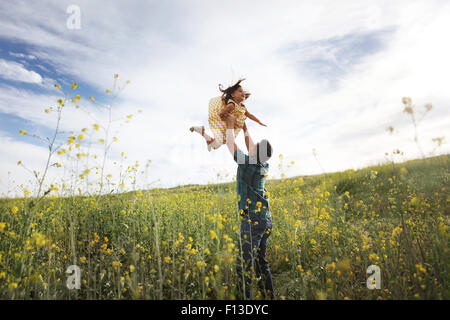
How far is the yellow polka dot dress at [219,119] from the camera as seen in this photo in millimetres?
3006

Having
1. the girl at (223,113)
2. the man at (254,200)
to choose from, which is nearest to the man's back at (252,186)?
the man at (254,200)

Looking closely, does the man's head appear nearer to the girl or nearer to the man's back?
the man's back

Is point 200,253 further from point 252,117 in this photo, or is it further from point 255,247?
point 252,117

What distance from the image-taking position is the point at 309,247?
157 inches

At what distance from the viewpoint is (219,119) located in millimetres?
3033

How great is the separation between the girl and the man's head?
453 millimetres

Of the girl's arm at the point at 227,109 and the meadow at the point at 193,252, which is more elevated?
the girl's arm at the point at 227,109

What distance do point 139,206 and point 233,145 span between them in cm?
→ 293

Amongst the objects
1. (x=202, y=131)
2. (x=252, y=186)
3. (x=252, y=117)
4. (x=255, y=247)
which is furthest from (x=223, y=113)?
(x=255, y=247)

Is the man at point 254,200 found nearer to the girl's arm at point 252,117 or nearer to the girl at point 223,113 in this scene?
the girl at point 223,113

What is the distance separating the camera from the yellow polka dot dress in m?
3.01

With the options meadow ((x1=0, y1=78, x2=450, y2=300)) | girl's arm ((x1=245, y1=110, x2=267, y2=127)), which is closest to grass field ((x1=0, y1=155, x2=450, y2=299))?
meadow ((x1=0, y1=78, x2=450, y2=300))
